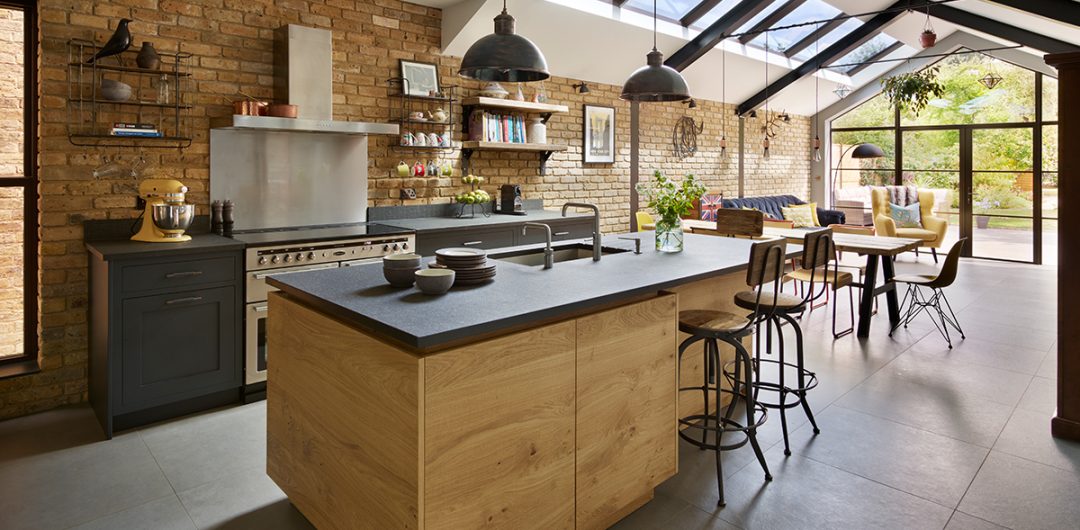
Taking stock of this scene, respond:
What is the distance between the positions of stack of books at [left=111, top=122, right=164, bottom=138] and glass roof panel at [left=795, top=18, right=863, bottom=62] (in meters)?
8.25

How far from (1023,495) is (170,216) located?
172 inches

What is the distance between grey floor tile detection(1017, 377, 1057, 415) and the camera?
12.4ft

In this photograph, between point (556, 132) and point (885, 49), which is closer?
point (556, 132)

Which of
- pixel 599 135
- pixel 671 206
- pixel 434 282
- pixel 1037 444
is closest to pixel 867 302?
pixel 1037 444

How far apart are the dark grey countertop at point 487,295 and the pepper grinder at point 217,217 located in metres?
1.89

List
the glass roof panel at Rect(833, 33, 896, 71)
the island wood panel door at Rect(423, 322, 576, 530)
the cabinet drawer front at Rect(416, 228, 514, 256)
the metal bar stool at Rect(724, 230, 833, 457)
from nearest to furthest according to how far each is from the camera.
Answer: the island wood panel door at Rect(423, 322, 576, 530)
the metal bar stool at Rect(724, 230, 833, 457)
the cabinet drawer front at Rect(416, 228, 514, 256)
the glass roof panel at Rect(833, 33, 896, 71)

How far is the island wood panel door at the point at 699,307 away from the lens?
11.3 feet

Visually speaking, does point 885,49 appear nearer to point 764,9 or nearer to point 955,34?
point 955,34

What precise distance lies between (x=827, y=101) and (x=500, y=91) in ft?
25.3

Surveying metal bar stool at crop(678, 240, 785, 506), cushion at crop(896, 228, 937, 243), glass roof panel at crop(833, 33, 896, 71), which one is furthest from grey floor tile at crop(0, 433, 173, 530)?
glass roof panel at crop(833, 33, 896, 71)

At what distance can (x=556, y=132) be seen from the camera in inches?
267

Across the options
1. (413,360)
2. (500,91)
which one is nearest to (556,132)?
(500,91)

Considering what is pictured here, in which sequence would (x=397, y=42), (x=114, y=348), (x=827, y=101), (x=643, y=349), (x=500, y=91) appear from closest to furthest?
1. (x=643, y=349)
2. (x=114, y=348)
3. (x=397, y=42)
4. (x=500, y=91)
5. (x=827, y=101)

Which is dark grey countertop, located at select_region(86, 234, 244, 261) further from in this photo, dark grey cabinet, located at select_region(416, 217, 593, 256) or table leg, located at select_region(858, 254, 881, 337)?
table leg, located at select_region(858, 254, 881, 337)
